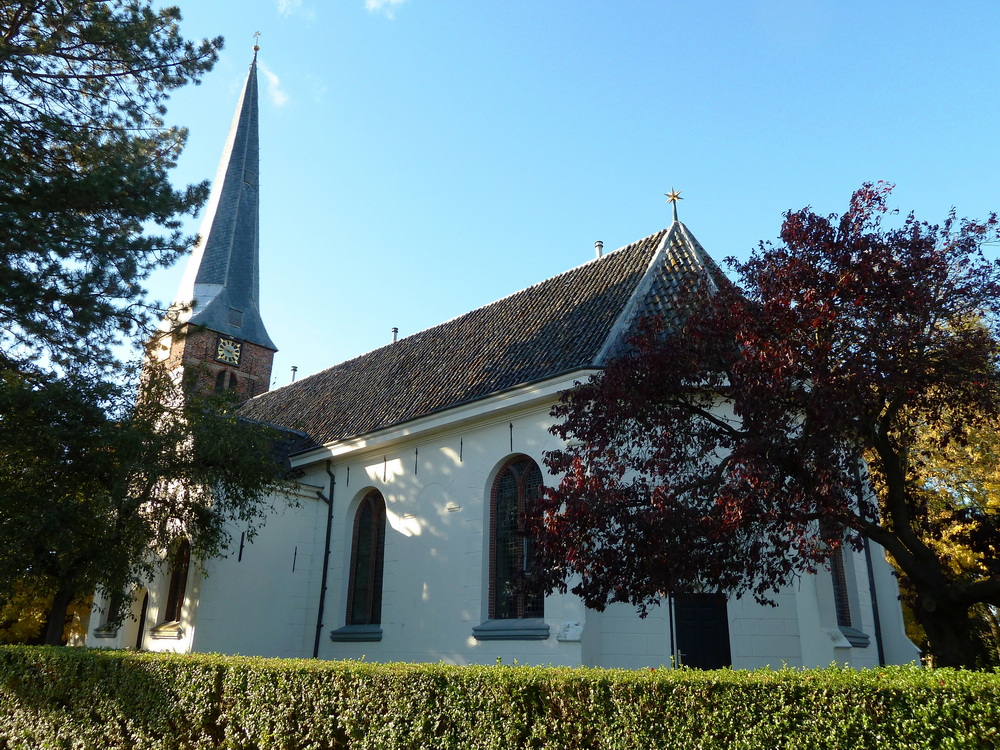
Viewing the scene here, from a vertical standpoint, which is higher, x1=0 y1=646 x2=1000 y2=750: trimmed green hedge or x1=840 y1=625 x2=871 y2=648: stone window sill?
x1=840 y1=625 x2=871 y2=648: stone window sill

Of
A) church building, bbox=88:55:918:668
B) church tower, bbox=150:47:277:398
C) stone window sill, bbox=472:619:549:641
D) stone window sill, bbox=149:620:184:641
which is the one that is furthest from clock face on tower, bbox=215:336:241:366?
stone window sill, bbox=472:619:549:641

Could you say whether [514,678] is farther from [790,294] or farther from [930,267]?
[930,267]

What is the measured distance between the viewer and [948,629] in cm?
704

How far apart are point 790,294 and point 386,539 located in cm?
1168

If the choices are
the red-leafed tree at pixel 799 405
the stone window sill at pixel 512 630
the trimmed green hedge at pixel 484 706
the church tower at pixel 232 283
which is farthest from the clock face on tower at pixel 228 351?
the red-leafed tree at pixel 799 405

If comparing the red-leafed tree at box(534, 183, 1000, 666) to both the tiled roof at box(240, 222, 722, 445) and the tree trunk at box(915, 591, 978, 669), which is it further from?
the tiled roof at box(240, 222, 722, 445)

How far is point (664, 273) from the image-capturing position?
610 inches

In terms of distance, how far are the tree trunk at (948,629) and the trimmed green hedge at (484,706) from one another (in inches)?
70.3

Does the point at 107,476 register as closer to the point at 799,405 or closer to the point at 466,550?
the point at 466,550

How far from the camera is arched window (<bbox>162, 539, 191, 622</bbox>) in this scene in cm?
1747

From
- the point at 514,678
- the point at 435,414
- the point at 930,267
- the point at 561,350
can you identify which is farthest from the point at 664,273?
the point at 514,678

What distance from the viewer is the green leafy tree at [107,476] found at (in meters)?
11.8

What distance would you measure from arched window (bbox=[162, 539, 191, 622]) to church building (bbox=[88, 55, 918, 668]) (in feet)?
0.18

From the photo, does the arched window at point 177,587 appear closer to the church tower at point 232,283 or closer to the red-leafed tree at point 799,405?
the church tower at point 232,283
